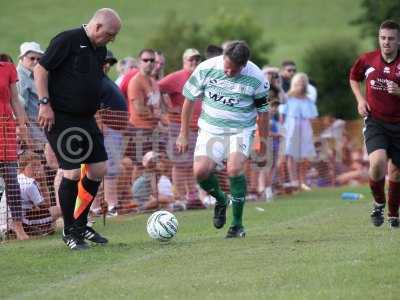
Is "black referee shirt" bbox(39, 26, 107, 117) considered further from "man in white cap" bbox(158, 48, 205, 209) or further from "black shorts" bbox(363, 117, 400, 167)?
"man in white cap" bbox(158, 48, 205, 209)

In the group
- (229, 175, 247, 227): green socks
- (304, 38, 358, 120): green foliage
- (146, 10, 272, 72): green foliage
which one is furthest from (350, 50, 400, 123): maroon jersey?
(146, 10, 272, 72): green foliage

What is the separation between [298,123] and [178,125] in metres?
4.14

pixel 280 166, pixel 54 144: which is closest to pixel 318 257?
pixel 54 144

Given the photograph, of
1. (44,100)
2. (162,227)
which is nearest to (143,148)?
(162,227)

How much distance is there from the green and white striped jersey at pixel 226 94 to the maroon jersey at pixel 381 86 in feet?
3.88

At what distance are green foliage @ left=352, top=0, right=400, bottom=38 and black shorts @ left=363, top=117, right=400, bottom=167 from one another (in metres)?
19.6

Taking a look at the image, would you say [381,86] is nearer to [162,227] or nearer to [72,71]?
[162,227]

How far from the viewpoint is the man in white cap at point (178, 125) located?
16577 millimetres

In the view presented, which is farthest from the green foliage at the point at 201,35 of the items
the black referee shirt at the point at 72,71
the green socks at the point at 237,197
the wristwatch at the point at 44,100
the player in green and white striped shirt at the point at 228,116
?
the wristwatch at the point at 44,100

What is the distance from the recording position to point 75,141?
10453 millimetres

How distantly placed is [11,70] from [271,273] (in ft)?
16.5

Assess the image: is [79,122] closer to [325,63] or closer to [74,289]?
[74,289]

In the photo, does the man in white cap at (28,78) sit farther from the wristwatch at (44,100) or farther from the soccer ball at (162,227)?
the wristwatch at (44,100)

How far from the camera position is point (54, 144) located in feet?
34.2
